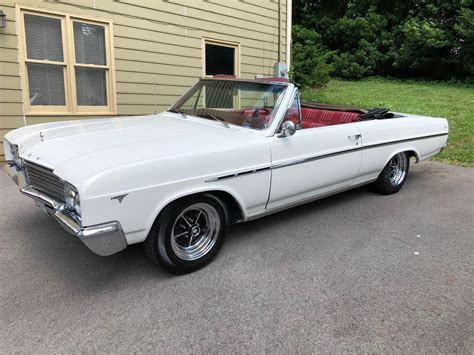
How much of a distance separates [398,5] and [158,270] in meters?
22.5

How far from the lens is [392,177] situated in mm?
5203

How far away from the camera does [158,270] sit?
3.16m

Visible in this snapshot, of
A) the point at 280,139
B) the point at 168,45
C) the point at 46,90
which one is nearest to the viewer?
the point at 280,139

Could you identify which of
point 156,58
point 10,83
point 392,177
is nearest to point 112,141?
point 392,177

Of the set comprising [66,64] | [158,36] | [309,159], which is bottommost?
[309,159]

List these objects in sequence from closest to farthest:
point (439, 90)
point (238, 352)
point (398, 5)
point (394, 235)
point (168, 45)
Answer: point (238, 352)
point (394, 235)
point (168, 45)
point (439, 90)
point (398, 5)

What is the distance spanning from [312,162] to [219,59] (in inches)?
Answer: 219

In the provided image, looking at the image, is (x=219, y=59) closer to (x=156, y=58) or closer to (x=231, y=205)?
(x=156, y=58)

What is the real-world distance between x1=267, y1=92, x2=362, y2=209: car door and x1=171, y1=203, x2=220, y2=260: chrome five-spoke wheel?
0.62 m

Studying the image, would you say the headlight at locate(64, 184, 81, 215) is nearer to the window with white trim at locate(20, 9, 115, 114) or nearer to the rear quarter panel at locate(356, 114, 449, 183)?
the rear quarter panel at locate(356, 114, 449, 183)

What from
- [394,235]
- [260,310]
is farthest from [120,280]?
[394,235]

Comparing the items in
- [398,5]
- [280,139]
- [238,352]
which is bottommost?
[238,352]

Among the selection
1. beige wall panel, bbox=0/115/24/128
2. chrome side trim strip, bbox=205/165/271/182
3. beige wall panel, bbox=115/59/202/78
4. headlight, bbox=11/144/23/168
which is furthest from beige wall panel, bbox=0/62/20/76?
chrome side trim strip, bbox=205/165/271/182

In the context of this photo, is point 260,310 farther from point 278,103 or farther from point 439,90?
point 439,90
